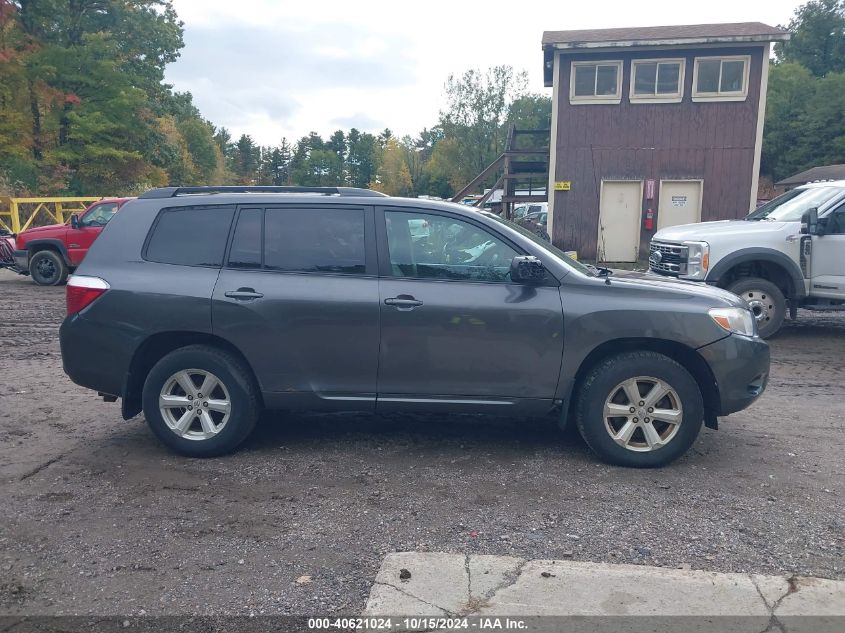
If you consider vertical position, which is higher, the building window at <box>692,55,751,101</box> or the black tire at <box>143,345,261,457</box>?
the building window at <box>692,55,751,101</box>

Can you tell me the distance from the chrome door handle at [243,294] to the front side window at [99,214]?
36.5 feet

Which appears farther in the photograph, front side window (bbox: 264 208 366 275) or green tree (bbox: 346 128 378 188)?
green tree (bbox: 346 128 378 188)

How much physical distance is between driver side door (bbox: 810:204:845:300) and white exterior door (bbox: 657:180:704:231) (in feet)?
34.1

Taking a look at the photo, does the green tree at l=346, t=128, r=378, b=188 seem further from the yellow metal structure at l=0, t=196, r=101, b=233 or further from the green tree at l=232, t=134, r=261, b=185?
the yellow metal structure at l=0, t=196, r=101, b=233

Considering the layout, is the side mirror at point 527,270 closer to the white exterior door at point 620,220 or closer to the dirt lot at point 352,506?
the dirt lot at point 352,506

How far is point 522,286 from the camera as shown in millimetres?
4691

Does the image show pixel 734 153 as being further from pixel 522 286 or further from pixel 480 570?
pixel 480 570

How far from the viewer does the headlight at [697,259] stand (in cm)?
906

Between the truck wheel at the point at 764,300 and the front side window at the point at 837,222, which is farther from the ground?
the front side window at the point at 837,222

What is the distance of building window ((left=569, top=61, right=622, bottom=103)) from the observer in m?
18.9

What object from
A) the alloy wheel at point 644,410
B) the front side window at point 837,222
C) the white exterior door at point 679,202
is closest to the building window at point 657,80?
the white exterior door at point 679,202

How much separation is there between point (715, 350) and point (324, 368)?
8.52 feet

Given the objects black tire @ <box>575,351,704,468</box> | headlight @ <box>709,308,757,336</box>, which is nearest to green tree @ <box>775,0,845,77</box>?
headlight @ <box>709,308,757,336</box>

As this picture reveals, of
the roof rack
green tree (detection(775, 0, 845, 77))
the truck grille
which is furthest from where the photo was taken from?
green tree (detection(775, 0, 845, 77))
